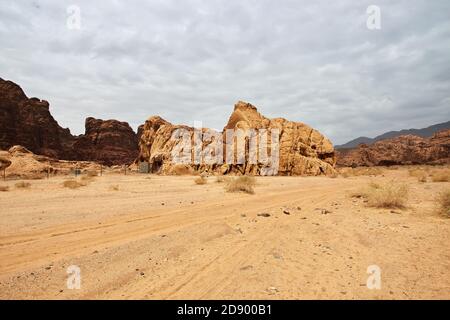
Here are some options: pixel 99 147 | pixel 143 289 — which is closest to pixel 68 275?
pixel 143 289

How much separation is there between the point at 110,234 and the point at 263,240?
10.7ft

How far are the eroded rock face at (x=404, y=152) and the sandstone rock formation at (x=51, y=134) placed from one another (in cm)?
7663

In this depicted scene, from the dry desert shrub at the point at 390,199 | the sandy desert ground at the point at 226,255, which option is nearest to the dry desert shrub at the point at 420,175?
the dry desert shrub at the point at 390,199

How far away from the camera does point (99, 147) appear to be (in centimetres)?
10362

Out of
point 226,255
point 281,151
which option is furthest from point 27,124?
point 226,255

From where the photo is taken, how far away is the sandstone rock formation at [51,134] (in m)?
81.7

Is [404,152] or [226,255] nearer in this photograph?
[226,255]

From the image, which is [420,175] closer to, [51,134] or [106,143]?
[51,134]

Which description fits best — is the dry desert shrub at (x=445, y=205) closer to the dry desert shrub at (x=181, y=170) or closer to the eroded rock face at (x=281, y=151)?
the eroded rock face at (x=281, y=151)

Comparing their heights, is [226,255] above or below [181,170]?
below

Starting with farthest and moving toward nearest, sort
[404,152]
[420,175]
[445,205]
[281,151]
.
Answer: [404,152] → [281,151] → [420,175] → [445,205]

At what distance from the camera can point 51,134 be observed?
91188mm

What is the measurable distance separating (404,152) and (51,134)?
98.1 meters
